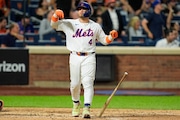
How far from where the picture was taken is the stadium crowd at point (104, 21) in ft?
56.7

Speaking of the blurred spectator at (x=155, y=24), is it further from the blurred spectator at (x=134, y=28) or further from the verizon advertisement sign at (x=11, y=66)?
the verizon advertisement sign at (x=11, y=66)

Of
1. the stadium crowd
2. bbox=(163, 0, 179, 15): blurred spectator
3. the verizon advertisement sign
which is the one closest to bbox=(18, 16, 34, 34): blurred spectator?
the stadium crowd

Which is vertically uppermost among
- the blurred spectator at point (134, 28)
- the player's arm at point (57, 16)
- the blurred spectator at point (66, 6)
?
the player's arm at point (57, 16)

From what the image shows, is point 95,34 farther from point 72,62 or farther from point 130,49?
point 130,49

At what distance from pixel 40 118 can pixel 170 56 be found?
27.3 feet

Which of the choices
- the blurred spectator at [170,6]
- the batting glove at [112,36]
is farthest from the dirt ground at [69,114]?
the blurred spectator at [170,6]

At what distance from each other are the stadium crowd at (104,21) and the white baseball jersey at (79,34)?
6.24 meters

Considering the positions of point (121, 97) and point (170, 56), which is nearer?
point (121, 97)

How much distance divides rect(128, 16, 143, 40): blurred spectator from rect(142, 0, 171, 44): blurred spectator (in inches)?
6.9

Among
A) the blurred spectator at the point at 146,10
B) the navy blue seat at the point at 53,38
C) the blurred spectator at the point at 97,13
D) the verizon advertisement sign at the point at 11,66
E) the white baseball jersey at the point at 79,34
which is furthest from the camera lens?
the blurred spectator at the point at 146,10

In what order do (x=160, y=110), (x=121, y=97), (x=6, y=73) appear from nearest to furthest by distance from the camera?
(x=160, y=110) < (x=121, y=97) < (x=6, y=73)

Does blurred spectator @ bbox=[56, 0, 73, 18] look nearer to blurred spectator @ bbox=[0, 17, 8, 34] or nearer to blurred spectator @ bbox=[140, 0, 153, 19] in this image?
blurred spectator @ bbox=[0, 17, 8, 34]

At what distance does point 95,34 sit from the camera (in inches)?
413

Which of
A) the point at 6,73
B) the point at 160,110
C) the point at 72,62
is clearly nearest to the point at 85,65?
the point at 72,62
